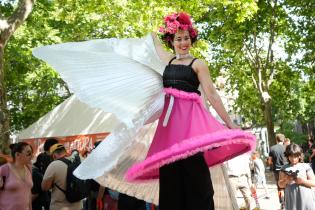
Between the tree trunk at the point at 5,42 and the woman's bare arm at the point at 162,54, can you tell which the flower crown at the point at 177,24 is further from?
the tree trunk at the point at 5,42

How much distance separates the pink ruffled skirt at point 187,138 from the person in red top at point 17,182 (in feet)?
6.40

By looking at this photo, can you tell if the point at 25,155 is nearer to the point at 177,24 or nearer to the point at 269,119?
the point at 177,24

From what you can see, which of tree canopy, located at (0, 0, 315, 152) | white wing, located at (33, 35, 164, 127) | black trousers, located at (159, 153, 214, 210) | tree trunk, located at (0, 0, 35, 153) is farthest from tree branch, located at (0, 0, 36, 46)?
black trousers, located at (159, 153, 214, 210)

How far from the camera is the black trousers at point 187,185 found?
3.84m

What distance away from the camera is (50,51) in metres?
4.34

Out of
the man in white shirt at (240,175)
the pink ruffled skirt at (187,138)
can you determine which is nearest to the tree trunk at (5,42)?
the man in white shirt at (240,175)

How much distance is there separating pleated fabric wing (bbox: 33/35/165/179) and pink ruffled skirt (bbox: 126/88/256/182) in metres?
0.15

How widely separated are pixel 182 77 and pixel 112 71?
0.56 m

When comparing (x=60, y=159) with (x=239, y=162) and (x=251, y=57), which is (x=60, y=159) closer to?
(x=239, y=162)

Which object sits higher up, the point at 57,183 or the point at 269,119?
the point at 57,183

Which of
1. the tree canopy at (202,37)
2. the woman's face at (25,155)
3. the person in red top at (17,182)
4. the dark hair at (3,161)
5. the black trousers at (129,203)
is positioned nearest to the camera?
the person in red top at (17,182)

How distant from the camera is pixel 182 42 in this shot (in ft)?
13.8

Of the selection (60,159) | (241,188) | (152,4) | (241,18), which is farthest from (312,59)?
(60,159)

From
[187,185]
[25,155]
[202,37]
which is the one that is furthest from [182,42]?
[202,37]
